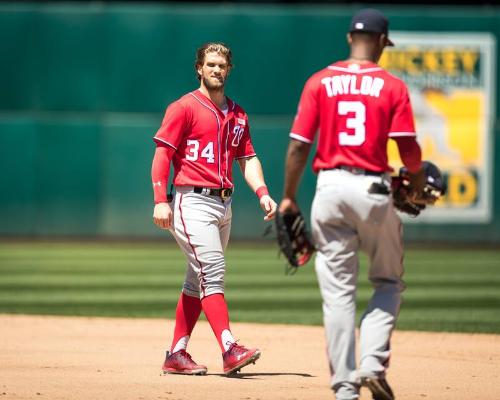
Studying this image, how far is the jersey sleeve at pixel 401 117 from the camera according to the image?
491 cm

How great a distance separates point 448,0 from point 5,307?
12.3m

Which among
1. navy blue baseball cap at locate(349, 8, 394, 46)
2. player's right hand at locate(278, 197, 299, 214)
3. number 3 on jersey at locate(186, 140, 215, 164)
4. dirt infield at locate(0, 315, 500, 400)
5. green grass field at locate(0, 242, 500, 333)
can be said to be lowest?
green grass field at locate(0, 242, 500, 333)

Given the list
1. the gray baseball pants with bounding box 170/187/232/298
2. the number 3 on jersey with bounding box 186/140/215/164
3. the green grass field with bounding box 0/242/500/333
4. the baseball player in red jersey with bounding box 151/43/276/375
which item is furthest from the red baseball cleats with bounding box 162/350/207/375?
the green grass field with bounding box 0/242/500/333

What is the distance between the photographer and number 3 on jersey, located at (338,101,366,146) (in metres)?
4.88

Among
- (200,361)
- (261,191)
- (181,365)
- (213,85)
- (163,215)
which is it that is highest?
(213,85)

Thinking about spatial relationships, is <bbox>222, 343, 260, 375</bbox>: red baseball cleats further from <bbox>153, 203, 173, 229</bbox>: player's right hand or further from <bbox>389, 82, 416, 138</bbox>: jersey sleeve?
<bbox>389, 82, 416, 138</bbox>: jersey sleeve

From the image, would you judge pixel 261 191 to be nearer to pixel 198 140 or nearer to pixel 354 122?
pixel 198 140

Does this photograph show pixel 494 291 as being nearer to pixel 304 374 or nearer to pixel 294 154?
pixel 304 374

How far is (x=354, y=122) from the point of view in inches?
193

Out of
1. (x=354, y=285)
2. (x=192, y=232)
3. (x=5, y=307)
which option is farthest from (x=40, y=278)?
(x=354, y=285)

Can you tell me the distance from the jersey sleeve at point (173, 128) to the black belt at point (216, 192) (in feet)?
0.88

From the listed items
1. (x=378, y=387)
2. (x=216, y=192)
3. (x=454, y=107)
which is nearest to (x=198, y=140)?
(x=216, y=192)

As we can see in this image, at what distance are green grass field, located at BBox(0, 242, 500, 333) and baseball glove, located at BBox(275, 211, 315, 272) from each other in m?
3.90

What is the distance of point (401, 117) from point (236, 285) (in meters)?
7.04
